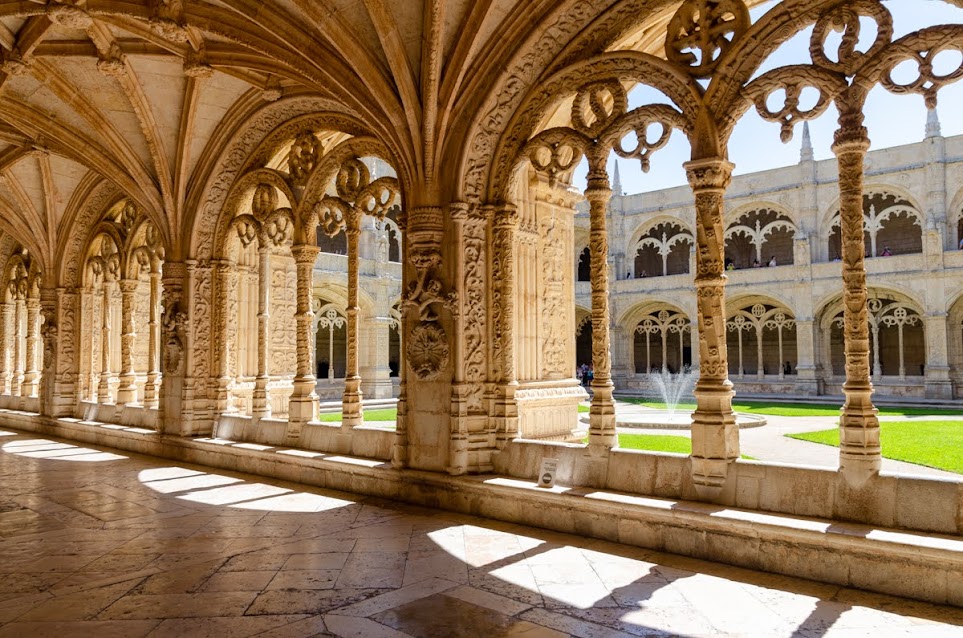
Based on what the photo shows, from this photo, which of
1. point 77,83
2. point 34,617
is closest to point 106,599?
point 34,617

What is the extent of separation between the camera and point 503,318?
19.4 feet

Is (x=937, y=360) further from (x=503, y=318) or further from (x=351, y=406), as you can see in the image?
(x=351, y=406)

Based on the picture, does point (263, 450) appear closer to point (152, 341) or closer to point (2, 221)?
Answer: point (152, 341)

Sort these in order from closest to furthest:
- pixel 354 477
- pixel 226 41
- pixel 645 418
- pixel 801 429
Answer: pixel 354 477 → pixel 226 41 → pixel 801 429 → pixel 645 418

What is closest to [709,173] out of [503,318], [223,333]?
[503,318]

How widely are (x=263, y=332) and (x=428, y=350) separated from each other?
366 cm

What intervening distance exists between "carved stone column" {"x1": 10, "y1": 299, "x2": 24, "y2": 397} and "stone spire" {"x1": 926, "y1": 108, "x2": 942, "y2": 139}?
25393mm

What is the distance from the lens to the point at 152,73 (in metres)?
→ 7.68

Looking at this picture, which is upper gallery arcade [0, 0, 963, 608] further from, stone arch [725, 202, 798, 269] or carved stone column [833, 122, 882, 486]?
stone arch [725, 202, 798, 269]

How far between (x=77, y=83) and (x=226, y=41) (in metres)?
2.37

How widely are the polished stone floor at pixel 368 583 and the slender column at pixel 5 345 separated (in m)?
11.2

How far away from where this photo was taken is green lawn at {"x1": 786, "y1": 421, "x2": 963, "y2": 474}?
24.8 feet

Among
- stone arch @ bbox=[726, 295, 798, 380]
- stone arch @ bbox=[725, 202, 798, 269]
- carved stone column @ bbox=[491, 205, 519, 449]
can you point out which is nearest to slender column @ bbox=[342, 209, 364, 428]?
carved stone column @ bbox=[491, 205, 519, 449]

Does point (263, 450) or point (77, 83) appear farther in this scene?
point (77, 83)
